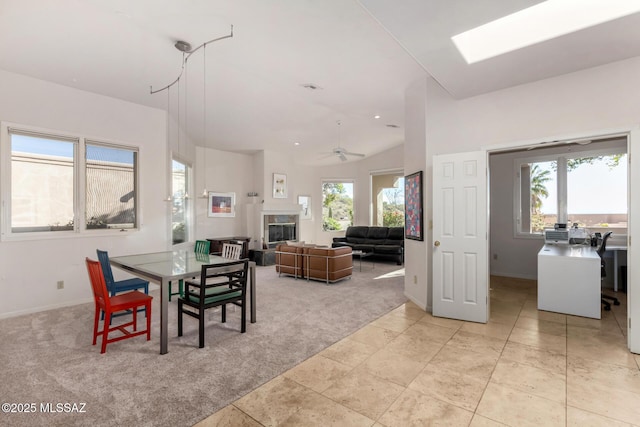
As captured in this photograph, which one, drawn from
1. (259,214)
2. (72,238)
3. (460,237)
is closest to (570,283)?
(460,237)

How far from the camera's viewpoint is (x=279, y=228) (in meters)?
8.46

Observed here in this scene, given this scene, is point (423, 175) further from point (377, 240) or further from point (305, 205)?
point (305, 205)

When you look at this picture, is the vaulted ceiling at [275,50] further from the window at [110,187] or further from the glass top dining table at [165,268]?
the glass top dining table at [165,268]

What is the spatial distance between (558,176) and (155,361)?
684 cm

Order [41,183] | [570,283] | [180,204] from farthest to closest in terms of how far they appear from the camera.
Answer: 1. [180,204]
2. [41,183]
3. [570,283]

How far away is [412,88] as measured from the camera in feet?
14.3

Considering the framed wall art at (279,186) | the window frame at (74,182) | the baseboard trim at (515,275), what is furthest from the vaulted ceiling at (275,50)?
the baseboard trim at (515,275)

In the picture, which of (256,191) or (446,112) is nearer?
(446,112)

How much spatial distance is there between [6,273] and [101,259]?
140cm

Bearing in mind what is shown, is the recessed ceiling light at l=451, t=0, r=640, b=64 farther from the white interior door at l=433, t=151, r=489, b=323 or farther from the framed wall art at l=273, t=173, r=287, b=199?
the framed wall art at l=273, t=173, r=287, b=199

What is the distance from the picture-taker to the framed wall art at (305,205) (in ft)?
31.0

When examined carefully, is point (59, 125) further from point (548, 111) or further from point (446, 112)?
point (548, 111)

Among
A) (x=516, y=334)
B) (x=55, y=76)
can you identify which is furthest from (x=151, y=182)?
(x=516, y=334)

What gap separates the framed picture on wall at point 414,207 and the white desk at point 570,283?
162 cm
